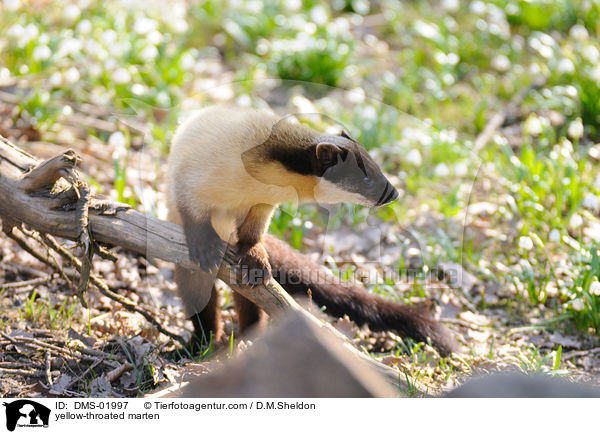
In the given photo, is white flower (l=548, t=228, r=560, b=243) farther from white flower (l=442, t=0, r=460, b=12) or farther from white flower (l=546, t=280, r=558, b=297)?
white flower (l=442, t=0, r=460, b=12)

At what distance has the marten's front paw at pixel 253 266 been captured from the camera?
3.95 metres

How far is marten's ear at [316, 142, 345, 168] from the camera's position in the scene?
12.2 feet

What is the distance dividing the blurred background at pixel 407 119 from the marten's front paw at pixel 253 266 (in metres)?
1.17

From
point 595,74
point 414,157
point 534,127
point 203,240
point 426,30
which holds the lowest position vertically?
point 414,157

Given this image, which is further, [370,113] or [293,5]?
[293,5]

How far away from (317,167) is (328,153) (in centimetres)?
13

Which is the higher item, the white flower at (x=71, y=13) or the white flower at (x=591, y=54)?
the white flower at (x=591, y=54)

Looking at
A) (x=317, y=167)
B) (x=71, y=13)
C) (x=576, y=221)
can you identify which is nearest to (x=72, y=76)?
(x=71, y=13)

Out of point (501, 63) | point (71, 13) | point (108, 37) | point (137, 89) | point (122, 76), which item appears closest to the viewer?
point (137, 89)

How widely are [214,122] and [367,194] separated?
3.63 ft

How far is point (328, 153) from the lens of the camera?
3.74 metres

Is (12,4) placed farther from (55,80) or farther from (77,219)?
(77,219)

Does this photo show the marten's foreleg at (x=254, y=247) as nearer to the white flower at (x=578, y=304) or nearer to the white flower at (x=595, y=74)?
the white flower at (x=578, y=304)

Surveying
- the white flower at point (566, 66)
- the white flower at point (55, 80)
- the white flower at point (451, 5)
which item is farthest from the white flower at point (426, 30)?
the white flower at point (55, 80)
